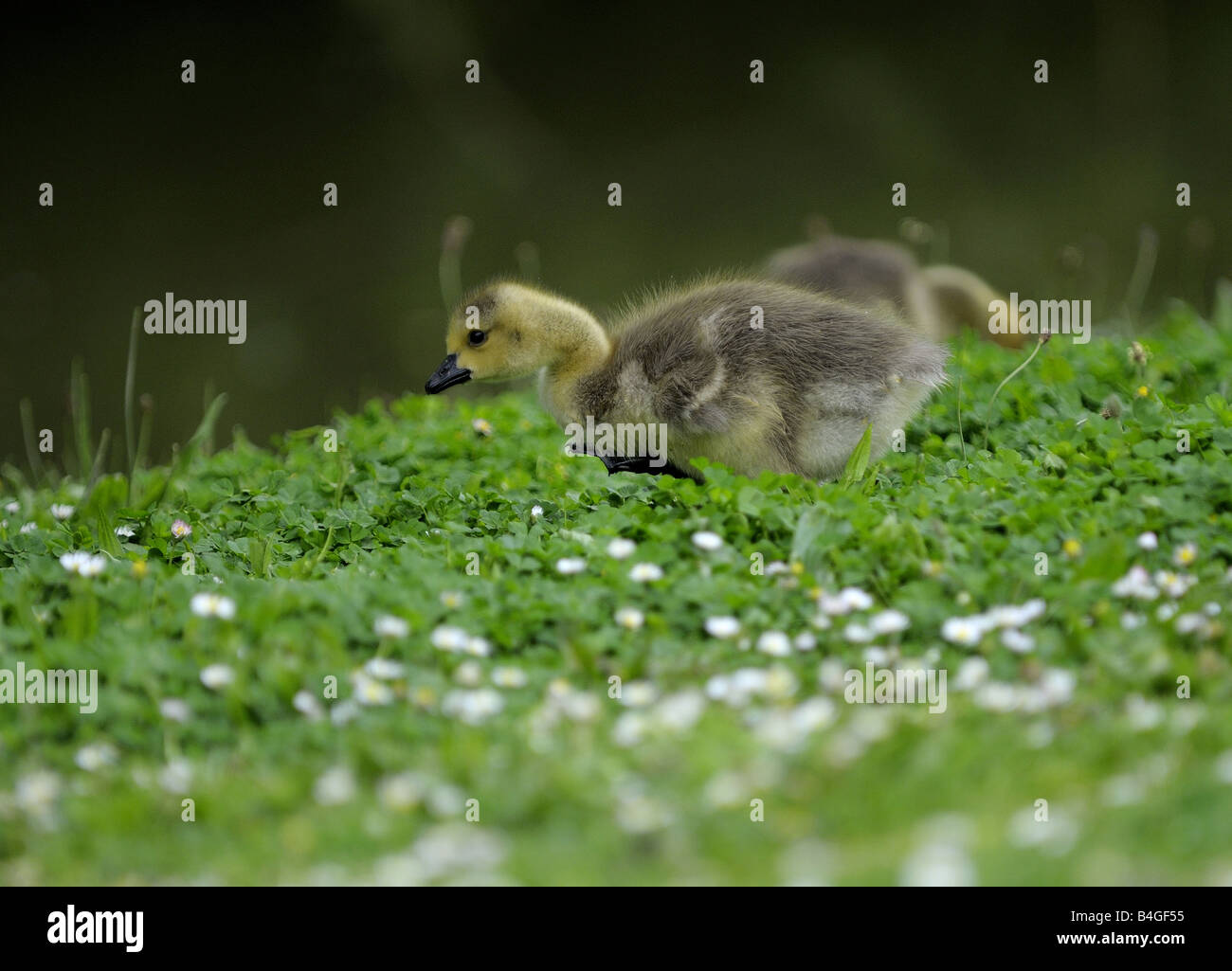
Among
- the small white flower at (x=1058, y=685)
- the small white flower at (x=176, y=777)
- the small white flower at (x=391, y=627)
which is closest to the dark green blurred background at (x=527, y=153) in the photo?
the small white flower at (x=391, y=627)

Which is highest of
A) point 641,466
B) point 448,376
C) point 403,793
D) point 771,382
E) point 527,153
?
point 527,153

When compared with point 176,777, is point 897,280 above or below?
above

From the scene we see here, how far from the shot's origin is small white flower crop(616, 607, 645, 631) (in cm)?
347

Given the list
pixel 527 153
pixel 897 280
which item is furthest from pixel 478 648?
pixel 527 153

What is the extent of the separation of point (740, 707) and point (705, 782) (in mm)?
444

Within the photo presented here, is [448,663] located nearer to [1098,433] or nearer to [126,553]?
[126,553]

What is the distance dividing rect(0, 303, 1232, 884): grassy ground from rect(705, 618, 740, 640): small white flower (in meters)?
0.01

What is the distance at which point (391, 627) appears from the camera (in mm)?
3404

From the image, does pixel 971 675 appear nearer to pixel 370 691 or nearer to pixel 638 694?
pixel 638 694

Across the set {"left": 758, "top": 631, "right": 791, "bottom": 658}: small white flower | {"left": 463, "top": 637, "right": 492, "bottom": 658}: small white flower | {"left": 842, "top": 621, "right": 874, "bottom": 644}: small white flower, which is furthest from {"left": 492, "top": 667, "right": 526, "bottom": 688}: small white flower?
{"left": 842, "top": 621, "right": 874, "bottom": 644}: small white flower

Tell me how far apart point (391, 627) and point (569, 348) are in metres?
1.95

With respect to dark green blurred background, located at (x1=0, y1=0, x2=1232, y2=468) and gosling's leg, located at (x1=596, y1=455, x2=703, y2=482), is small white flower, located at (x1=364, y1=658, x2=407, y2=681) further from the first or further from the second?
dark green blurred background, located at (x1=0, y1=0, x2=1232, y2=468)

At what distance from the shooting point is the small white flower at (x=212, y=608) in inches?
138

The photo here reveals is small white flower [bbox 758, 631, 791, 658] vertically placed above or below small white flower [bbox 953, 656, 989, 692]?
above
